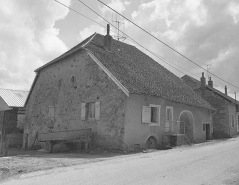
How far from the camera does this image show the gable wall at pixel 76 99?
45.3 feet

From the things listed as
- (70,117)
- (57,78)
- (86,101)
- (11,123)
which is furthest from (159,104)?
(11,123)

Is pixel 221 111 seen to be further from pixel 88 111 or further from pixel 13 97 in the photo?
pixel 13 97

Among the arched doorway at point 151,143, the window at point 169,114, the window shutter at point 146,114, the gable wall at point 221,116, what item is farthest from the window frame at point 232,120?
the window shutter at point 146,114

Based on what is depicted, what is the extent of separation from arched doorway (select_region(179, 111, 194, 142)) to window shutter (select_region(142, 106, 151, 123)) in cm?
540

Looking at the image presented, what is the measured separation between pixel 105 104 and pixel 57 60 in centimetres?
584

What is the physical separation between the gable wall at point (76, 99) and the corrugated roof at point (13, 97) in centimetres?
208

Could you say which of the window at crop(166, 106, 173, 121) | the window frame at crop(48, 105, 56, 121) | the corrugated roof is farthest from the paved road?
the corrugated roof

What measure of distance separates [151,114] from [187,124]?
17.8ft

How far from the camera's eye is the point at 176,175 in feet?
22.0

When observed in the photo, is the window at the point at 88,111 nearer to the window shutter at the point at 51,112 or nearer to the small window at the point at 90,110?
the small window at the point at 90,110

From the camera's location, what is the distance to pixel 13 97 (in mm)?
23516

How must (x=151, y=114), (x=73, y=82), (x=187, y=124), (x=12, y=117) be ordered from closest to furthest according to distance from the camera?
(x=151, y=114) → (x=73, y=82) → (x=187, y=124) → (x=12, y=117)

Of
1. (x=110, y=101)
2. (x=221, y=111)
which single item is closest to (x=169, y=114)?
(x=110, y=101)

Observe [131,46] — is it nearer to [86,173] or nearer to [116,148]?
[116,148]
